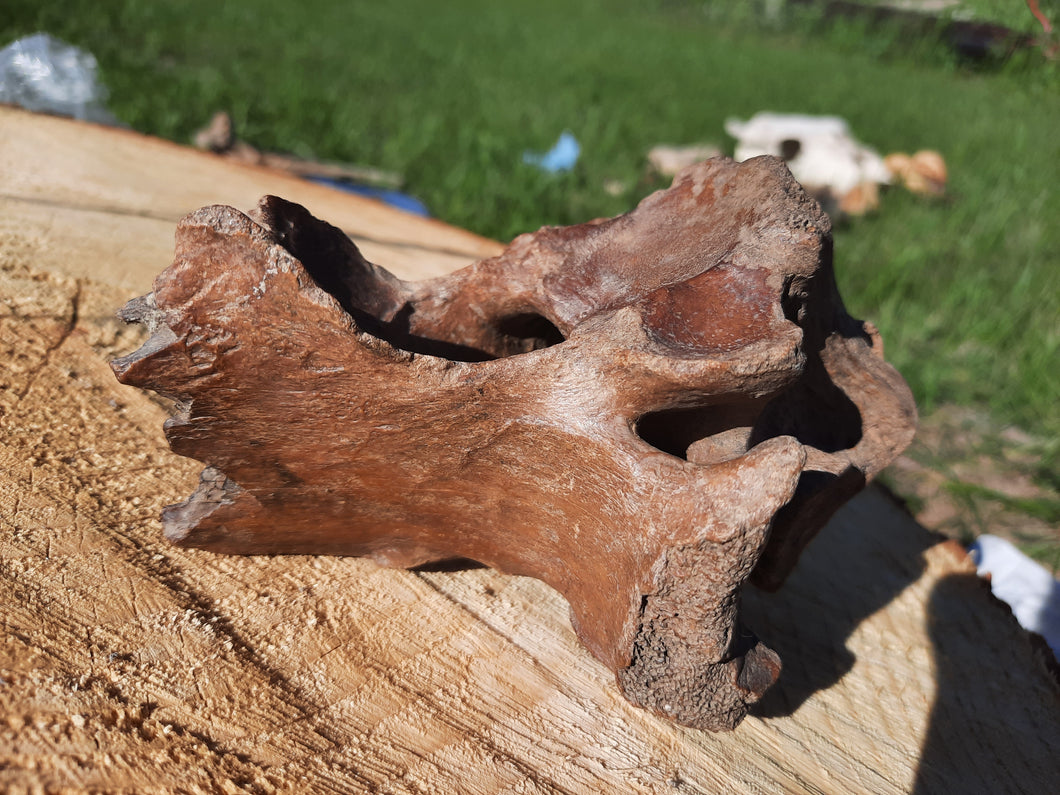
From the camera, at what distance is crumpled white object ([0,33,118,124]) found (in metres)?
2.98

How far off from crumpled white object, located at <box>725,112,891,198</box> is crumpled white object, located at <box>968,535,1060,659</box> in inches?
110

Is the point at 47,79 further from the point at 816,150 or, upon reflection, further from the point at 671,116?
the point at 671,116

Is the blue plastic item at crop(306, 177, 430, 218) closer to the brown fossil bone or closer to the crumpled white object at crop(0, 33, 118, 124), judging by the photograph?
the crumpled white object at crop(0, 33, 118, 124)

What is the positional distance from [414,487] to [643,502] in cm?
40

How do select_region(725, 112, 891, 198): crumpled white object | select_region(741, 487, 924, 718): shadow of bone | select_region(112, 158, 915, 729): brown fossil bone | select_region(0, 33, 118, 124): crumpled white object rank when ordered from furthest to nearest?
select_region(725, 112, 891, 198): crumpled white object → select_region(0, 33, 118, 124): crumpled white object → select_region(741, 487, 924, 718): shadow of bone → select_region(112, 158, 915, 729): brown fossil bone

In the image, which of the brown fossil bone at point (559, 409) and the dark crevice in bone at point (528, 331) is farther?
the dark crevice in bone at point (528, 331)

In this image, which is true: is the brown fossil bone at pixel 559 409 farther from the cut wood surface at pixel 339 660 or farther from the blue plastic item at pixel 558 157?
the blue plastic item at pixel 558 157

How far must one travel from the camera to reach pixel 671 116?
6.10m

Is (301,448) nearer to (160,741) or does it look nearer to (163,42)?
(160,741)

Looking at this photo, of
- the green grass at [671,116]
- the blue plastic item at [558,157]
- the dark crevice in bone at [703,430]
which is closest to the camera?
the dark crevice in bone at [703,430]

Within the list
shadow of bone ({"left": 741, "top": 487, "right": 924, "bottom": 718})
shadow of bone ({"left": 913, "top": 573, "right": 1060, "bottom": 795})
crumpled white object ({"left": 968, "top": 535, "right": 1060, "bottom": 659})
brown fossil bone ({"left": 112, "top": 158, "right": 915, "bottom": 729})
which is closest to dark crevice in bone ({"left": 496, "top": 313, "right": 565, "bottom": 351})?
brown fossil bone ({"left": 112, "top": 158, "right": 915, "bottom": 729})

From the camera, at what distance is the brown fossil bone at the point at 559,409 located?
1261mm

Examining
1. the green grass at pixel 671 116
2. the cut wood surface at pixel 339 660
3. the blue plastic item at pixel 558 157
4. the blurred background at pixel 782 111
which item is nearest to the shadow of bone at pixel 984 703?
the cut wood surface at pixel 339 660

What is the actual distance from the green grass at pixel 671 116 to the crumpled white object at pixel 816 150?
0.77ft
